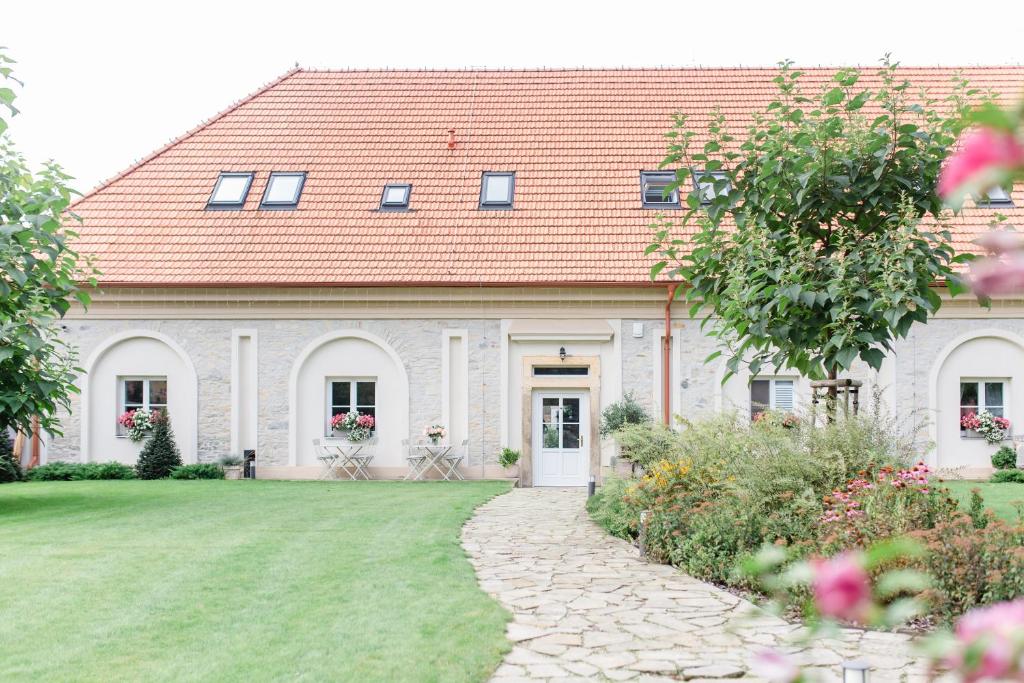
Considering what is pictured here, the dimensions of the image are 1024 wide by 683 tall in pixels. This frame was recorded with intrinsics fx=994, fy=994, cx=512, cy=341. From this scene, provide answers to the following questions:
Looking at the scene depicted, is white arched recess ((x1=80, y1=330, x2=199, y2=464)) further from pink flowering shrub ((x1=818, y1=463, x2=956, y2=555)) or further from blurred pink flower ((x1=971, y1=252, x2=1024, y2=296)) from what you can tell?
blurred pink flower ((x1=971, y1=252, x2=1024, y2=296))

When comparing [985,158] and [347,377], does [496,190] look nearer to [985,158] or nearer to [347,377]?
[347,377]

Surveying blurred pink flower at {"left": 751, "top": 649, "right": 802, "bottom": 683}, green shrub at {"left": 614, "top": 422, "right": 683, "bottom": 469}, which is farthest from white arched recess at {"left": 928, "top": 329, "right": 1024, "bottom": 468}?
blurred pink flower at {"left": 751, "top": 649, "right": 802, "bottom": 683}

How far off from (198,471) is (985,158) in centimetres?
1983

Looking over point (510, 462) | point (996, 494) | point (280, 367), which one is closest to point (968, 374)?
point (996, 494)

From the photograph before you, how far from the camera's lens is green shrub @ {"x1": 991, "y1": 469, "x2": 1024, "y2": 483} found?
18.3 m

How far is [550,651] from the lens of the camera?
605cm

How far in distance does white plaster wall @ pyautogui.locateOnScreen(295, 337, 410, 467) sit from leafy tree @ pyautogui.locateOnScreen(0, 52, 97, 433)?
22.5 ft

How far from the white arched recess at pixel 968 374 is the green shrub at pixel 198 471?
13.9 m

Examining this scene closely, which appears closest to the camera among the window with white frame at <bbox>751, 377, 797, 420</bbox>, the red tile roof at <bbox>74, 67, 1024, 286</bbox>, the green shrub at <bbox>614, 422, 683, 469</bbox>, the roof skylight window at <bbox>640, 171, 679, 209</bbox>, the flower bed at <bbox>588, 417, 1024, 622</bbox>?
the flower bed at <bbox>588, 417, 1024, 622</bbox>

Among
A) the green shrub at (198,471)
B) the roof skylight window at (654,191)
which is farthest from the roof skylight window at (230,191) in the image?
the roof skylight window at (654,191)

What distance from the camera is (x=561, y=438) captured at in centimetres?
1988

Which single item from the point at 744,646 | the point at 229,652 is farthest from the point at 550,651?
the point at 229,652

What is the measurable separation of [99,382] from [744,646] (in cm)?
1716

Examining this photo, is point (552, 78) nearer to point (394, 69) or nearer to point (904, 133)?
point (394, 69)
